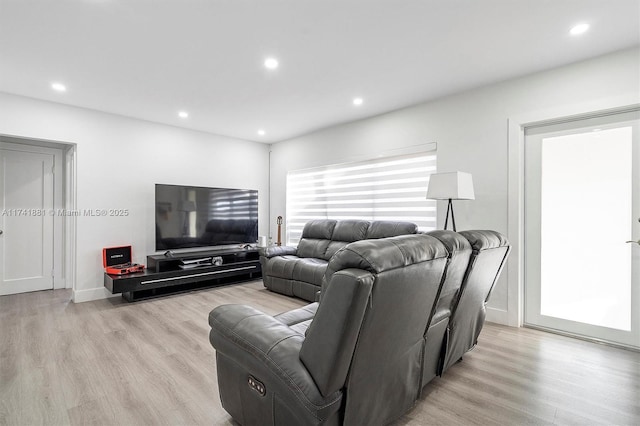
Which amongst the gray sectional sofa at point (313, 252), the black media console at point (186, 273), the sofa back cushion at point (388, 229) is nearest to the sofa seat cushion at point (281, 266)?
the gray sectional sofa at point (313, 252)

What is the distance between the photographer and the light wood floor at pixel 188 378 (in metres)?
1.74

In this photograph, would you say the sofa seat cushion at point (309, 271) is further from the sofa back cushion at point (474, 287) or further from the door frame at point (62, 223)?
the door frame at point (62, 223)

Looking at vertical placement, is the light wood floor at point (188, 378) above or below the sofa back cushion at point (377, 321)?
below

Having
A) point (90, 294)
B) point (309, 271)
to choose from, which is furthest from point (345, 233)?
point (90, 294)

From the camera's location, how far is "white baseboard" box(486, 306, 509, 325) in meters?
3.21

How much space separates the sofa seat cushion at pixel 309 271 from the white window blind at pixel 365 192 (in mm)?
1174

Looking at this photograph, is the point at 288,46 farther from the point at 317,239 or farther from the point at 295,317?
the point at 317,239

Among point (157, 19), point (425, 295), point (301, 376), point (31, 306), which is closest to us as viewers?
point (301, 376)

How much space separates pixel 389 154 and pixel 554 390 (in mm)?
3044

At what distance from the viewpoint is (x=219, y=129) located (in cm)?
515

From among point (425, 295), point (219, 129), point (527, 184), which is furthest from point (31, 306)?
point (527, 184)

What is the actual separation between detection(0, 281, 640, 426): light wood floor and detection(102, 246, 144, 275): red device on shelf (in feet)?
2.61

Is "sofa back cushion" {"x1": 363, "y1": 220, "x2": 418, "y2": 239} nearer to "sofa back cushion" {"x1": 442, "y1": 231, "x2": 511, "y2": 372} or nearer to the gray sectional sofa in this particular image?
the gray sectional sofa

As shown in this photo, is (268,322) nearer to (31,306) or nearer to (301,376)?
(301,376)
